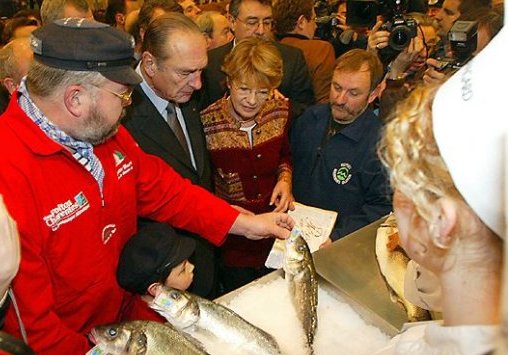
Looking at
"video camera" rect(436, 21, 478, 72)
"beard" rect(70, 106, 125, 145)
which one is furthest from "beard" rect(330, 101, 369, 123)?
"beard" rect(70, 106, 125, 145)

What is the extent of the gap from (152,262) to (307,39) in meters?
2.57

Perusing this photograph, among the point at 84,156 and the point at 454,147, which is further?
the point at 84,156

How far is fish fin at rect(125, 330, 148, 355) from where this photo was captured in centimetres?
153

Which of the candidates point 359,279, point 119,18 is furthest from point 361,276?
point 119,18

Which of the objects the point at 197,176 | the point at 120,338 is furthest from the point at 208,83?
the point at 120,338

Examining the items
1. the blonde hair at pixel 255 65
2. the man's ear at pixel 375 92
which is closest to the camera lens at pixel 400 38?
the man's ear at pixel 375 92

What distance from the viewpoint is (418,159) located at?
3.16ft

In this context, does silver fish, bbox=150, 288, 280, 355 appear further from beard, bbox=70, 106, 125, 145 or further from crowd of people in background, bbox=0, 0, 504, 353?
beard, bbox=70, 106, 125, 145

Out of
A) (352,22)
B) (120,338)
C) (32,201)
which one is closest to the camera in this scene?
(120,338)

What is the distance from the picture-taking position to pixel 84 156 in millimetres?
1935

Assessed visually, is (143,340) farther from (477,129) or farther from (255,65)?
(255,65)

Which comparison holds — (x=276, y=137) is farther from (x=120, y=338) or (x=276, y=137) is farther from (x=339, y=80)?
(x=120, y=338)

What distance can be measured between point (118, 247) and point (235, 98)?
39.8 inches

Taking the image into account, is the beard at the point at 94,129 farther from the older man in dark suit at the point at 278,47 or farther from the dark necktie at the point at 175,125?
the older man in dark suit at the point at 278,47
